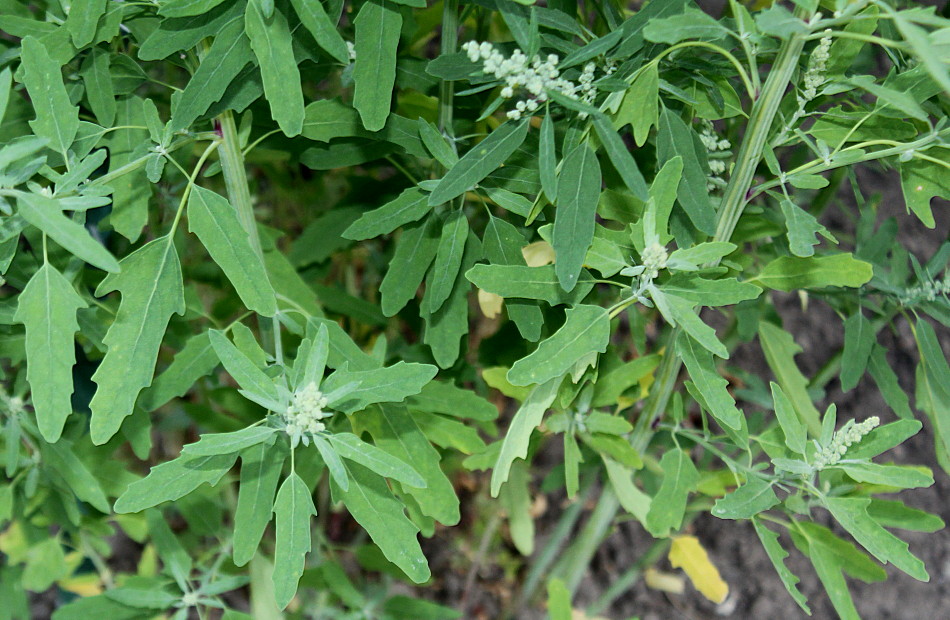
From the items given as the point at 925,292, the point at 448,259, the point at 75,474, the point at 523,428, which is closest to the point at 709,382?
the point at 523,428

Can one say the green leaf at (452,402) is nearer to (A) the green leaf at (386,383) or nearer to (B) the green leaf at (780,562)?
(A) the green leaf at (386,383)

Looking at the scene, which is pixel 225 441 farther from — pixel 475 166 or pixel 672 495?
pixel 672 495

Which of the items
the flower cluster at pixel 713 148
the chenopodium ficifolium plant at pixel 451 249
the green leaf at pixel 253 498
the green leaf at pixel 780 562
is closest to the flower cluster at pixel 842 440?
the chenopodium ficifolium plant at pixel 451 249

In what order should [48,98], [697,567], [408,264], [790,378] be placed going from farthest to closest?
[697,567], [790,378], [408,264], [48,98]

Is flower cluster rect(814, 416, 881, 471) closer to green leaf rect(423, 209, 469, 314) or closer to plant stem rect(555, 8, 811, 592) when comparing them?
plant stem rect(555, 8, 811, 592)

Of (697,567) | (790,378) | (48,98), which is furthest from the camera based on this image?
(697,567)

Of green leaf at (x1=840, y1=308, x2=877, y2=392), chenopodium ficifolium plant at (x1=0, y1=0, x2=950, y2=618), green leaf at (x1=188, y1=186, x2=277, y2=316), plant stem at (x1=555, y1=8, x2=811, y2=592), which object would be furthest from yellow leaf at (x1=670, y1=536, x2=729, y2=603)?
green leaf at (x1=188, y1=186, x2=277, y2=316)

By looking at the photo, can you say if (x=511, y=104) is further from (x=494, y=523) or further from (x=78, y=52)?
(x=494, y=523)
